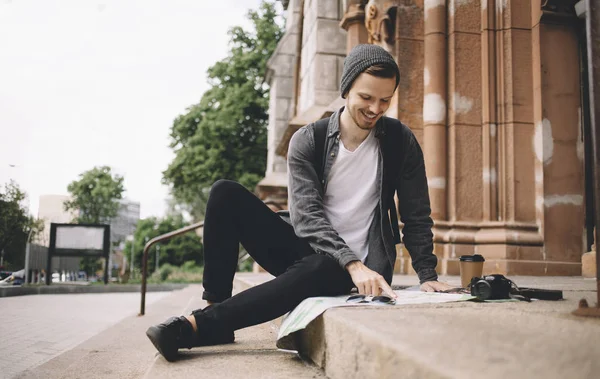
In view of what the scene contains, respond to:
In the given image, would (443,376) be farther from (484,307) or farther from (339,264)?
(339,264)

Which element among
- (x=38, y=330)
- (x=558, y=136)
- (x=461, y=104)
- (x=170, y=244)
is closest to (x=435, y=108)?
(x=461, y=104)

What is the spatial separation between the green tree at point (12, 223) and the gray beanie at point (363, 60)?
304 cm

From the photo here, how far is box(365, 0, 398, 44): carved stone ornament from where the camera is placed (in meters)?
6.29

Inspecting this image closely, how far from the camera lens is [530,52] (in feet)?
19.4

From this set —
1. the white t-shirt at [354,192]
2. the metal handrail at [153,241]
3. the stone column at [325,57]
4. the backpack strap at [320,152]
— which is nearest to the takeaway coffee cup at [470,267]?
the white t-shirt at [354,192]

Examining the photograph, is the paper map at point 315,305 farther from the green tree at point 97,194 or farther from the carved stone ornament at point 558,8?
the green tree at point 97,194

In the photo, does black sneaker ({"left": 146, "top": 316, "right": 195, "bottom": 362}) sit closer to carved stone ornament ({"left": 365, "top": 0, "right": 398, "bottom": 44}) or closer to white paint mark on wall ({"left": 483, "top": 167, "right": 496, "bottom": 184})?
white paint mark on wall ({"left": 483, "top": 167, "right": 496, "bottom": 184})

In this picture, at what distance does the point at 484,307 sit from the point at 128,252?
72863 millimetres

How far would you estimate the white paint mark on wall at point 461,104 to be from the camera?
5984 millimetres

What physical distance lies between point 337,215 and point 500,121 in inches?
151

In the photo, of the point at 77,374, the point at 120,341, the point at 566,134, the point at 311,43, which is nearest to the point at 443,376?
the point at 77,374

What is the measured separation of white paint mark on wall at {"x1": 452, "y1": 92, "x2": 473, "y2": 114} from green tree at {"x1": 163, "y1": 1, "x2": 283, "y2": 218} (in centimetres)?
1345

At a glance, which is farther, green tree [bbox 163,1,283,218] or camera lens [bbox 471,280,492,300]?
green tree [bbox 163,1,283,218]

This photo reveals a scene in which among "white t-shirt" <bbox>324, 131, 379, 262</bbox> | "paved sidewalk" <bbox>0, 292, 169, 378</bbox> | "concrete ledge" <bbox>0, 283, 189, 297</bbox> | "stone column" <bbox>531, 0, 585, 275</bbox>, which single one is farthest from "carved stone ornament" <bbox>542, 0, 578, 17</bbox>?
"concrete ledge" <bbox>0, 283, 189, 297</bbox>
